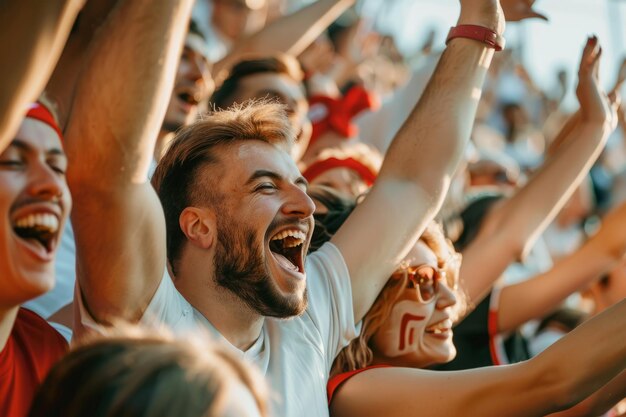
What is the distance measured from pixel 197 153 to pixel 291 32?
78.0 inches

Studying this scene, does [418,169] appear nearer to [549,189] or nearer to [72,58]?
[549,189]

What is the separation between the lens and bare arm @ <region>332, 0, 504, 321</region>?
2658 mm

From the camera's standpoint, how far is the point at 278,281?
7.68 feet

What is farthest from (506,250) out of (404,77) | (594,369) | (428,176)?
(404,77)

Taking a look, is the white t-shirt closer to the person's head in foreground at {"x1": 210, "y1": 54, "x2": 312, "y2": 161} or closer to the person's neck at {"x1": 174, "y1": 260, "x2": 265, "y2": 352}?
the person's neck at {"x1": 174, "y1": 260, "x2": 265, "y2": 352}

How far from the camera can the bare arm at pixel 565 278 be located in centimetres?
355

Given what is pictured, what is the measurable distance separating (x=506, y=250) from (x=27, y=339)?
72.5 inches

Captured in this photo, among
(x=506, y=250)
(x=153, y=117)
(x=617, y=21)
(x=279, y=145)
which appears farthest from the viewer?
(x=617, y=21)

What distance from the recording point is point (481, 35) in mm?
2838

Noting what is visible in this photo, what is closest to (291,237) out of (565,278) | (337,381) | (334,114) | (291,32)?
(337,381)

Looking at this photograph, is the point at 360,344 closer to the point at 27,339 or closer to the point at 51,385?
the point at 27,339

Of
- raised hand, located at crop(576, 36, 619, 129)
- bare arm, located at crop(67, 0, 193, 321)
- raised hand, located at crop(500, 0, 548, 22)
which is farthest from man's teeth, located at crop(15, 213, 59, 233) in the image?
raised hand, located at crop(576, 36, 619, 129)

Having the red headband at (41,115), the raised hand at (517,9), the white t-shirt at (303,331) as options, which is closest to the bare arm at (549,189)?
the raised hand at (517,9)

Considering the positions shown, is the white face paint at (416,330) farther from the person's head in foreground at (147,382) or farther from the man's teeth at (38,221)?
the person's head in foreground at (147,382)
